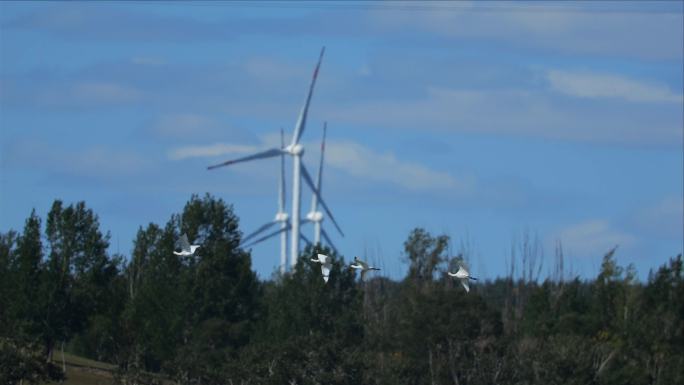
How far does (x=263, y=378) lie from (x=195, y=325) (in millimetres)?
25122

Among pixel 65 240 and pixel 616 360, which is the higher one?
pixel 65 240

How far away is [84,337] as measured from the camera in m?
141

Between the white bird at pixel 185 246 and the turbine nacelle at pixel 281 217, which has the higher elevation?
the turbine nacelle at pixel 281 217

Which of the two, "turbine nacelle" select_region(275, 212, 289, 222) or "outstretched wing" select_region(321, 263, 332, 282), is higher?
"turbine nacelle" select_region(275, 212, 289, 222)

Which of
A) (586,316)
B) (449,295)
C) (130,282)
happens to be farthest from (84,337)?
(586,316)

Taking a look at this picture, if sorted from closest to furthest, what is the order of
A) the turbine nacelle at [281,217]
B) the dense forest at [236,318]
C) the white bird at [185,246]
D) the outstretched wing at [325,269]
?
the white bird at [185,246] < the outstretched wing at [325,269] < the dense forest at [236,318] < the turbine nacelle at [281,217]

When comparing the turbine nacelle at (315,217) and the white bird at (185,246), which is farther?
the turbine nacelle at (315,217)

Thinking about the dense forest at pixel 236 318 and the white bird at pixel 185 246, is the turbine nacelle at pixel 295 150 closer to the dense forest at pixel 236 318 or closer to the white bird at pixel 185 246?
the dense forest at pixel 236 318

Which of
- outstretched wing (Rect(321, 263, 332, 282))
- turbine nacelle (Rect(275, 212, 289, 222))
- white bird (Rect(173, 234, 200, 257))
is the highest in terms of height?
turbine nacelle (Rect(275, 212, 289, 222))

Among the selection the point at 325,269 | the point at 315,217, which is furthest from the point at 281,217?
the point at 325,269

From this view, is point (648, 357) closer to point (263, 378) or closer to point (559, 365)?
point (559, 365)

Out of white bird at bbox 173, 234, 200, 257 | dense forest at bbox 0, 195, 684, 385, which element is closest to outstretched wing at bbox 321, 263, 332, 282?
white bird at bbox 173, 234, 200, 257

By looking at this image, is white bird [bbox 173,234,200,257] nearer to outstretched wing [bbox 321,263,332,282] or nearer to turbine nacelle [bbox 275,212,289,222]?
outstretched wing [bbox 321,263,332,282]

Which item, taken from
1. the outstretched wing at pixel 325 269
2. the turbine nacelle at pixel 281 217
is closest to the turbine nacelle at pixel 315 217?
the turbine nacelle at pixel 281 217
